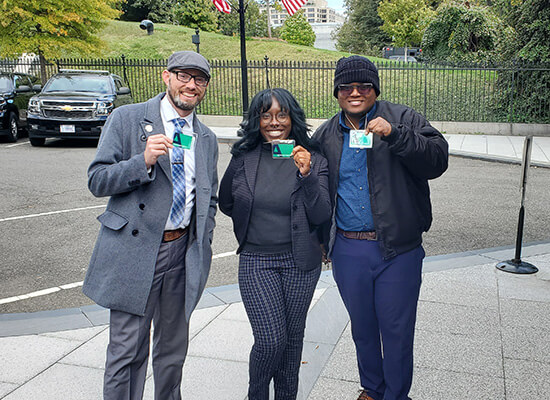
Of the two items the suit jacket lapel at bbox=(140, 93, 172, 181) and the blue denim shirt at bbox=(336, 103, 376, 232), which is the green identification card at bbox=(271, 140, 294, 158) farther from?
the suit jacket lapel at bbox=(140, 93, 172, 181)

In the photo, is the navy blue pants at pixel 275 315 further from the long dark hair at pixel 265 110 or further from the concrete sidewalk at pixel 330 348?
the long dark hair at pixel 265 110

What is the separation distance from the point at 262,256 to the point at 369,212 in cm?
63

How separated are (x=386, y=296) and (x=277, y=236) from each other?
67cm

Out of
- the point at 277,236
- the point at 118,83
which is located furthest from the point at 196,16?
the point at 277,236

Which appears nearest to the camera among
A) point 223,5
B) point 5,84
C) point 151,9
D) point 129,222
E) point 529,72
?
point 129,222

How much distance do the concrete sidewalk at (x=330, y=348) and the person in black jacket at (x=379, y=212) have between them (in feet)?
1.97

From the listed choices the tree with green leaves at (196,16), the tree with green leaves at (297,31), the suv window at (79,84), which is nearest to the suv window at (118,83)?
the suv window at (79,84)

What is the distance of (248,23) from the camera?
70.1 metres

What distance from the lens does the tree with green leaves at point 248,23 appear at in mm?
62844

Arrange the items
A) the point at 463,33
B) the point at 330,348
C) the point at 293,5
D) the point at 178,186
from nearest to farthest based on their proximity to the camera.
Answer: the point at 178,186, the point at 330,348, the point at 293,5, the point at 463,33

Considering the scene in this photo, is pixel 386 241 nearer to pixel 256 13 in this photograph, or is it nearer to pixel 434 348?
pixel 434 348

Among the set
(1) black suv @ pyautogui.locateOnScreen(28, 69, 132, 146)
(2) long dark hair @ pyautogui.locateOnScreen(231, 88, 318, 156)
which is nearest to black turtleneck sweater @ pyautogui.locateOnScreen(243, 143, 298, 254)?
(2) long dark hair @ pyautogui.locateOnScreen(231, 88, 318, 156)

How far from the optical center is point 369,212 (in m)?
3.04

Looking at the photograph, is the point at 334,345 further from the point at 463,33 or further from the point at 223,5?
the point at 463,33
